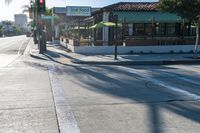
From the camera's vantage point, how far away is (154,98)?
991cm

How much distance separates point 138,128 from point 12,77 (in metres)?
8.90

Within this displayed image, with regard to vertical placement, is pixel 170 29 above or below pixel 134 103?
above

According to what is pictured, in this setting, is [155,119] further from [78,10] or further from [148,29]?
[78,10]

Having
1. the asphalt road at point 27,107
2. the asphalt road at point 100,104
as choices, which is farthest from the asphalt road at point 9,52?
the asphalt road at point 100,104

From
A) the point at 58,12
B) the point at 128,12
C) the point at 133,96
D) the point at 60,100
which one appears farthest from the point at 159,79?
the point at 58,12

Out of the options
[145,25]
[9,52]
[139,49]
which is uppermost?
[145,25]

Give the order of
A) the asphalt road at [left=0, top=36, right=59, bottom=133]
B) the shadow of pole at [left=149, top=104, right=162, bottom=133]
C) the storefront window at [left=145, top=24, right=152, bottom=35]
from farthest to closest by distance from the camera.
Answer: the storefront window at [left=145, top=24, right=152, bottom=35]
the asphalt road at [left=0, top=36, right=59, bottom=133]
the shadow of pole at [left=149, top=104, right=162, bottom=133]

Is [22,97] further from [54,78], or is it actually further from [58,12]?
[58,12]

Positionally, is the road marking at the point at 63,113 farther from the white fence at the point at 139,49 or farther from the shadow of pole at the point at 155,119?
the white fence at the point at 139,49

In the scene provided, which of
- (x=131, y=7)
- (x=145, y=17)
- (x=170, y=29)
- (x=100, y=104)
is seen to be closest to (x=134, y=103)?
(x=100, y=104)

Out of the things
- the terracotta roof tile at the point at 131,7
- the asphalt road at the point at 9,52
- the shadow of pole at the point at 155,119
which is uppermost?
the terracotta roof tile at the point at 131,7

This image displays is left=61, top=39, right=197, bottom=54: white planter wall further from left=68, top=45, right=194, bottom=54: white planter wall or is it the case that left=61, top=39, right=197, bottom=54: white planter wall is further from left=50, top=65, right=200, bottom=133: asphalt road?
left=50, top=65, right=200, bottom=133: asphalt road

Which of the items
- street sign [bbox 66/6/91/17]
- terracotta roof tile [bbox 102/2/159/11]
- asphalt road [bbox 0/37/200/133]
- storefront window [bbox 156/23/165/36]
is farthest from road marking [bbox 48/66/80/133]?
street sign [bbox 66/6/91/17]

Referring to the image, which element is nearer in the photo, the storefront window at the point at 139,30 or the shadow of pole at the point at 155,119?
the shadow of pole at the point at 155,119
